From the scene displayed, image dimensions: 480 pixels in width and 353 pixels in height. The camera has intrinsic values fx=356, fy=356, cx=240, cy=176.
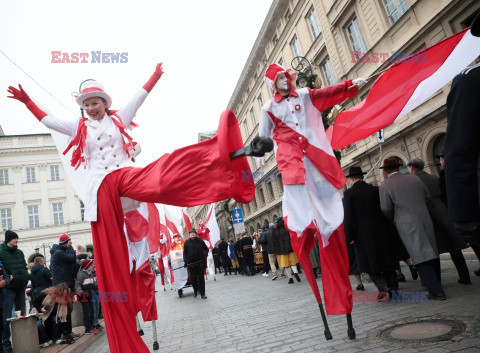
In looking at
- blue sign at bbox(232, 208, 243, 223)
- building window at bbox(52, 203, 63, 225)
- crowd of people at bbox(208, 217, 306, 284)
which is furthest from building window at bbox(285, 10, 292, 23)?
building window at bbox(52, 203, 63, 225)

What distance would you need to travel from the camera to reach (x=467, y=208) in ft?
4.91

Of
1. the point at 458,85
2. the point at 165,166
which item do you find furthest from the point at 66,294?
the point at 458,85

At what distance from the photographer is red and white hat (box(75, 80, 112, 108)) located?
3.48 meters

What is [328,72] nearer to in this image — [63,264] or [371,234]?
[371,234]

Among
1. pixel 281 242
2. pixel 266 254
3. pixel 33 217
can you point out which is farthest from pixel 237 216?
pixel 33 217

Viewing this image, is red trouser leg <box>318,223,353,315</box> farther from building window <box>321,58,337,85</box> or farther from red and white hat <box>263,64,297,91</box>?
building window <box>321,58,337,85</box>

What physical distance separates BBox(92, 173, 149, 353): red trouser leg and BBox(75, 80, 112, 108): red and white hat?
895 mm

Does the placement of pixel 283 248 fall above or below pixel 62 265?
below

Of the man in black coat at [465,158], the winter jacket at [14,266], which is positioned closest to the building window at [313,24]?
the winter jacket at [14,266]

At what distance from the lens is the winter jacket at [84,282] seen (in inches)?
287

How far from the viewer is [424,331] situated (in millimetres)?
3266

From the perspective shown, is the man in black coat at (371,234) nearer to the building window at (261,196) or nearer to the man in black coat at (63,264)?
the man in black coat at (63,264)

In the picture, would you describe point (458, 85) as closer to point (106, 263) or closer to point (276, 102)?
point (276, 102)

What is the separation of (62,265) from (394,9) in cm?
1646
